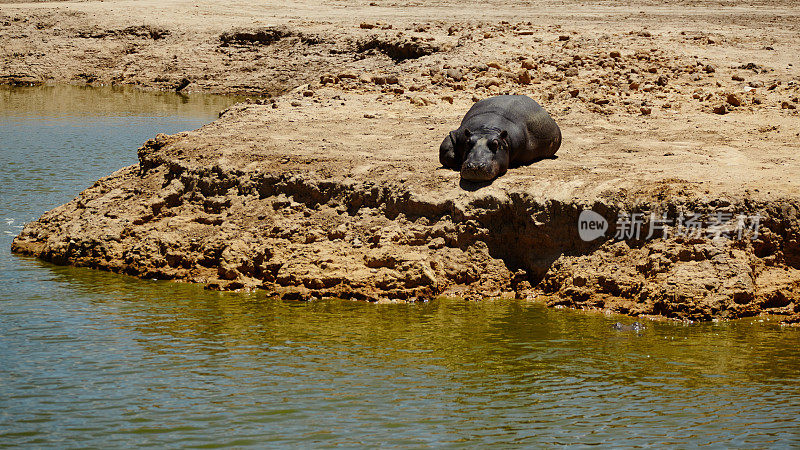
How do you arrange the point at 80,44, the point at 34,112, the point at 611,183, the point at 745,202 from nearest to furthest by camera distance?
1. the point at 745,202
2. the point at 611,183
3. the point at 34,112
4. the point at 80,44

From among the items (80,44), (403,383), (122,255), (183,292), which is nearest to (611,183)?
(403,383)

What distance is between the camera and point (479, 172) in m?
11.7

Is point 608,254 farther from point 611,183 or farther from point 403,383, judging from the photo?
point 403,383

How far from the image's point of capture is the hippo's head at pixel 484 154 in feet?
38.4

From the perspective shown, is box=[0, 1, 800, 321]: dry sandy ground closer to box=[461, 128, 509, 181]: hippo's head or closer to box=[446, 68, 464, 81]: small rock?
box=[446, 68, 464, 81]: small rock

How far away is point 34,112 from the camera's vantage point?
952 inches

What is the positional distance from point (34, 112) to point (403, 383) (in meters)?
18.6

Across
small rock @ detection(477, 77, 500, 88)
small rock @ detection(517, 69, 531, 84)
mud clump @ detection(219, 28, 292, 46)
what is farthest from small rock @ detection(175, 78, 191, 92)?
small rock @ detection(517, 69, 531, 84)

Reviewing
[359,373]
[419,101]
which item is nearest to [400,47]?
[419,101]

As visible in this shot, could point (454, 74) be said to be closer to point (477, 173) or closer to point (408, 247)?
point (477, 173)

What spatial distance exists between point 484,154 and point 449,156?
2.14ft

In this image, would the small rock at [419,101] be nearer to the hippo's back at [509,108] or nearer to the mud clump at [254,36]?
the hippo's back at [509,108]

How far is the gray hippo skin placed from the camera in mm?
11875

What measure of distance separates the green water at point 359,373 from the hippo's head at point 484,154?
166 cm
